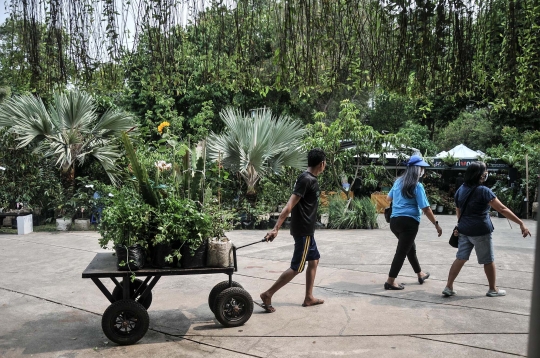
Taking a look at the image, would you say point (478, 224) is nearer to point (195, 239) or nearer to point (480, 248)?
point (480, 248)

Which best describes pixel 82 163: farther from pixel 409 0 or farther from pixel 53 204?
pixel 409 0

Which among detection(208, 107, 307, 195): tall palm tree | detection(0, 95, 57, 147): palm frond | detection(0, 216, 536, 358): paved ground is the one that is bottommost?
detection(0, 216, 536, 358): paved ground

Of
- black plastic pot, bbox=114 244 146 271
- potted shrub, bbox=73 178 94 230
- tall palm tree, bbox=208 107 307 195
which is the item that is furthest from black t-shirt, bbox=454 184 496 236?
potted shrub, bbox=73 178 94 230

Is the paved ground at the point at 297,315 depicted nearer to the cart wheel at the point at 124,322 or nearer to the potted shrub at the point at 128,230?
the cart wheel at the point at 124,322

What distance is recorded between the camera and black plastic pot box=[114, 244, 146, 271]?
472 cm

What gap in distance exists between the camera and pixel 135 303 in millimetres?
4805

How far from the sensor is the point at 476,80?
18.2ft

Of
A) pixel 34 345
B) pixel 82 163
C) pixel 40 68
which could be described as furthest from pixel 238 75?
pixel 82 163

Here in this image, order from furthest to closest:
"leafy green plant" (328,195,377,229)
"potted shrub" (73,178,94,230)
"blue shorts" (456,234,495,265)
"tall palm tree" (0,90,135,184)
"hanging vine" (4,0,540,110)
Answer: "leafy green plant" (328,195,377,229) < "potted shrub" (73,178,94,230) < "tall palm tree" (0,90,135,184) < "blue shorts" (456,234,495,265) < "hanging vine" (4,0,540,110)

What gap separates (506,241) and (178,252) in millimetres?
8367

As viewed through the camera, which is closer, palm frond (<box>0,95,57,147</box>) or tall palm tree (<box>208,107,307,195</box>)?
palm frond (<box>0,95,57,147</box>)

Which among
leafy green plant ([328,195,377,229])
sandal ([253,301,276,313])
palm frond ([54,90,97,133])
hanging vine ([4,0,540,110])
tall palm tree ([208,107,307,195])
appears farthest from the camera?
leafy green plant ([328,195,377,229])

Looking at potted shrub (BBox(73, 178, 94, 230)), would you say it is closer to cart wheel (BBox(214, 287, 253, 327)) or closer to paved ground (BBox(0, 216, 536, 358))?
paved ground (BBox(0, 216, 536, 358))

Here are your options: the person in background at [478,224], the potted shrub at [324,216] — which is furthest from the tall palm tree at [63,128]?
the person in background at [478,224]
